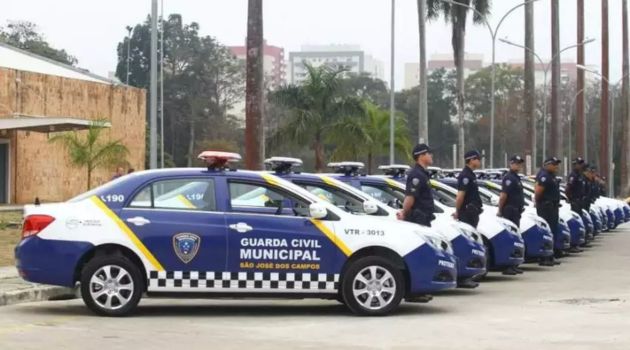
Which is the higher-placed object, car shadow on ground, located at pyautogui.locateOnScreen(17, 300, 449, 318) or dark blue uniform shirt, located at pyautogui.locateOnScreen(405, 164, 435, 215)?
dark blue uniform shirt, located at pyautogui.locateOnScreen(405, 164, 435, 215)

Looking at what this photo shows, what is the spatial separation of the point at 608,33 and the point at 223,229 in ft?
156

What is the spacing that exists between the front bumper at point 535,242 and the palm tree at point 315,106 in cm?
2207

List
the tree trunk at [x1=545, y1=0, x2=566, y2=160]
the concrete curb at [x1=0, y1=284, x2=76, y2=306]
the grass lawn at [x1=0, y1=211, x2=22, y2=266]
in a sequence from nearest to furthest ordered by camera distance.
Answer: the concrete curb at [x1=0, y1=284, x2=76, y2=306], the grass lawn at [x1=0, y1=211, x2=22, y2=266], the tree trunk at [x1=545, y1=0, x2=566, y2=160]

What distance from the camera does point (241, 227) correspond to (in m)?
11.0

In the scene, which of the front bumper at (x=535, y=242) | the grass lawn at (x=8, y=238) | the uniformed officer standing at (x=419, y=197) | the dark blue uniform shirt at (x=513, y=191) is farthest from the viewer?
the grass lawn at (x=8, y=238)

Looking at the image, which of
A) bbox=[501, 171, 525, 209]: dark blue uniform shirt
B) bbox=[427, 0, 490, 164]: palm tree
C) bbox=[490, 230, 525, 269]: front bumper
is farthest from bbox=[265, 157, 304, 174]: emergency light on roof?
bbox=[427, 0, 490, 164]: palm tree

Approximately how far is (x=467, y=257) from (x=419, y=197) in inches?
48.0

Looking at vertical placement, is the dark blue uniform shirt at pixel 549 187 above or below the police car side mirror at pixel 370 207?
above

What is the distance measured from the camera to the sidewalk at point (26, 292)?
40.1ft

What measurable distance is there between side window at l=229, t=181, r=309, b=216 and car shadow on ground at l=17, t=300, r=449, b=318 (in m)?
1.15

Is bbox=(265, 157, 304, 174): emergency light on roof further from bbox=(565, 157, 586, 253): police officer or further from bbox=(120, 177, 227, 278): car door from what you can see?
bbox=(565, 157, 586, 253): police officer

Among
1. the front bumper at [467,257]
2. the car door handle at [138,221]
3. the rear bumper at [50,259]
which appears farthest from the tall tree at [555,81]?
the rear bumper at [50,259]

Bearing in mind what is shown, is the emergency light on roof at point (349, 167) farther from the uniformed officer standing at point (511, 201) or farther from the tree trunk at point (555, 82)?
the tree trunk at point (555, 82)

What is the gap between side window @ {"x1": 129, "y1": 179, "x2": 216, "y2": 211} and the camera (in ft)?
36.6
